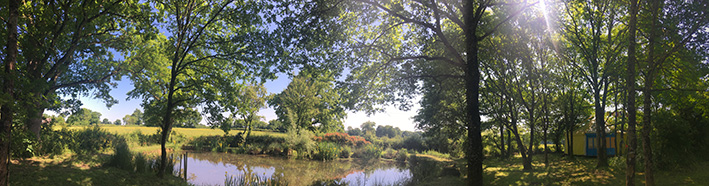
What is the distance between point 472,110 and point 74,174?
12306mm

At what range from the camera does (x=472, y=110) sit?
926 cm

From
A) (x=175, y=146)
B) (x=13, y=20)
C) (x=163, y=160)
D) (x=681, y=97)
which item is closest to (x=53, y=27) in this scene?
(x=13, y=20)

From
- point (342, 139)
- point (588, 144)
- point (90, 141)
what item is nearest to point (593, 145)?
point (588, 144)

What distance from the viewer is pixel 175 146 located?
27.2 metres

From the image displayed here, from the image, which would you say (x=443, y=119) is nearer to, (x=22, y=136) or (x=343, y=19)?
(x=343, y=19)

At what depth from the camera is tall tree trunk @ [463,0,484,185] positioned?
29.5 ft

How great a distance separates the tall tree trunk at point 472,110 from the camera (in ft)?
29.5

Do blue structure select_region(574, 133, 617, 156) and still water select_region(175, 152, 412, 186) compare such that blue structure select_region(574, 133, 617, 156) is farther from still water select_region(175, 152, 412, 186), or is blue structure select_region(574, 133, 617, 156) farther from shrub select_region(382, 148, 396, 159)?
shrub select_region(382, 148, 396, 159)

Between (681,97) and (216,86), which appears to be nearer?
(216,86)

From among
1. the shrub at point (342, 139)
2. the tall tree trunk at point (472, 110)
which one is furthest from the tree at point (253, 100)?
the tall tree trunk at point (472, 110)

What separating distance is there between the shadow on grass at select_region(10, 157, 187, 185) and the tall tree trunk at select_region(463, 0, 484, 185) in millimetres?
10166

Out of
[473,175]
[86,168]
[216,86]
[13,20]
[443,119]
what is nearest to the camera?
[13,20]

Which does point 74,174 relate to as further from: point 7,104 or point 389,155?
point 389,155

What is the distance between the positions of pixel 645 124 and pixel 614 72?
7.60m
